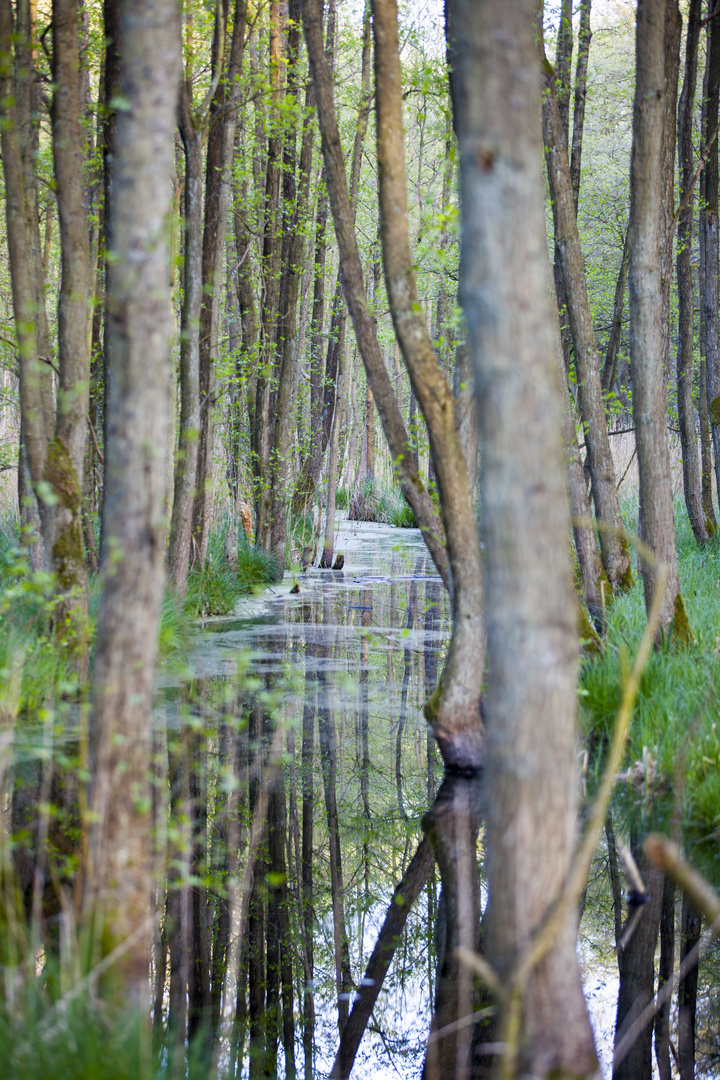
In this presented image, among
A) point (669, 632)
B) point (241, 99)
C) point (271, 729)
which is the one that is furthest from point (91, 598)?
point (241, 99)

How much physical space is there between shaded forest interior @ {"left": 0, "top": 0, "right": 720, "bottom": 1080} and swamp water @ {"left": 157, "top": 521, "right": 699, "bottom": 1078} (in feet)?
0.06

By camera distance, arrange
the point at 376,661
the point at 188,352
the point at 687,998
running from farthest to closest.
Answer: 1. the point at 376,661
2. the point at 188,352
3. the point at 687,998

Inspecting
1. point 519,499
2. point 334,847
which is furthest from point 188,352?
point 519,499

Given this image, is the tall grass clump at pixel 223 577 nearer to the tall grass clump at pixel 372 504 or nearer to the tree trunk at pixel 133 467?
the tree trunk at pixel 133 467

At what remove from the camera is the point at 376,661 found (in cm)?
706

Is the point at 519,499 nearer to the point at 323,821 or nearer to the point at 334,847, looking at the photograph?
the point at 334,847

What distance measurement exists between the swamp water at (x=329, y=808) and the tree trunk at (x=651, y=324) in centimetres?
143

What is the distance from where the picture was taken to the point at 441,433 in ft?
13.2

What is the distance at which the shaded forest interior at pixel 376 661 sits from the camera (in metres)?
1.78

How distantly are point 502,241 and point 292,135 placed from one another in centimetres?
936

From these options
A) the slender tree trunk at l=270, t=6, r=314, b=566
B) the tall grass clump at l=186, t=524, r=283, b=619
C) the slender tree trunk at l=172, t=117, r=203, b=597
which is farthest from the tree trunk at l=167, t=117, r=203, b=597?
the slender tree trunk at l=270, t=6, r=314, b=566

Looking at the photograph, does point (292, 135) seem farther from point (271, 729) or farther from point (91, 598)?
point (271, 729)

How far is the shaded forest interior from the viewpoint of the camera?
1783 millimetres

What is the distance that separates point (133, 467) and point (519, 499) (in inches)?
34.3
